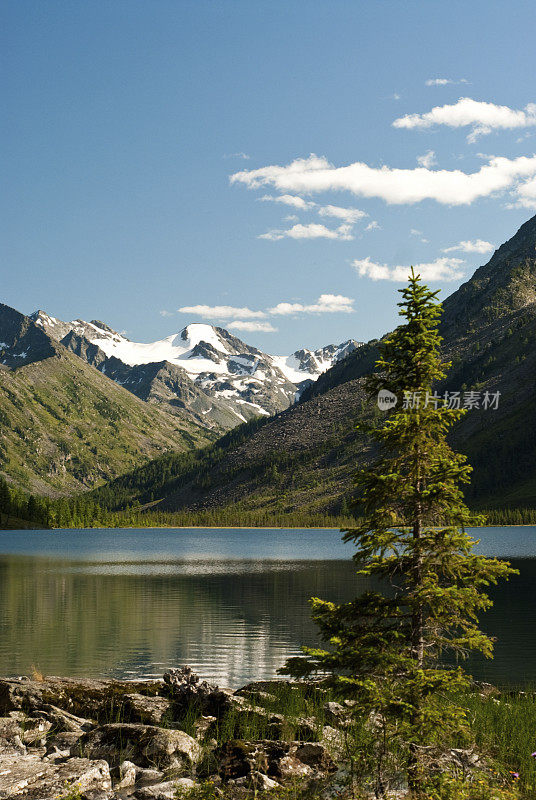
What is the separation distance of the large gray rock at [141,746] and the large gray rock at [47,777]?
3.05 ft

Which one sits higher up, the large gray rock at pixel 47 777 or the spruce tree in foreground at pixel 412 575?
the spruce tree in foreground at pixel 412 575

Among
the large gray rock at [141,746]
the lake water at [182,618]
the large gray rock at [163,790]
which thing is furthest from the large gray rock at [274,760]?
the lake water at [182,618]

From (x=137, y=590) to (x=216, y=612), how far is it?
21999 millimetres

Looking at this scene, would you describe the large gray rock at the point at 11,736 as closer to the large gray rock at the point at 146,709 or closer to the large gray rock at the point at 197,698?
the large gray rock at the point at 146,709

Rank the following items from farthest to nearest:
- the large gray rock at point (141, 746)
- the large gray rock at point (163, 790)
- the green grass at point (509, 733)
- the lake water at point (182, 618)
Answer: the lake water at point (182, 618) → the green grass at point (509, 733) → the large gray rock at point (141, 746) → the large gray rock at point (163, 790)

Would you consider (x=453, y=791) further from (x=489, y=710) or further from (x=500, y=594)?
(x=500, y=594)

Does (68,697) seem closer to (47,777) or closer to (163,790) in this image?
(47,777)

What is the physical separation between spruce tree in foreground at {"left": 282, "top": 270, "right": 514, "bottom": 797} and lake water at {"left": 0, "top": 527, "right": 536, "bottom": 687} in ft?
81.2

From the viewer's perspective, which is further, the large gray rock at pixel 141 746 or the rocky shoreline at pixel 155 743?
the large gray rock at pixel 141 746

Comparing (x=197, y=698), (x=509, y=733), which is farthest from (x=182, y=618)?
(x=509, y=733)

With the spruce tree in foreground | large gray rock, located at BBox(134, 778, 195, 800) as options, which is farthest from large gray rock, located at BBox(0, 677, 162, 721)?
the spruce tree in foreground

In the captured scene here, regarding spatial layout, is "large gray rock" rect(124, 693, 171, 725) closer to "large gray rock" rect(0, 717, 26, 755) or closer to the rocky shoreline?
the rocky shoreline

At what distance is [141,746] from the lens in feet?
56.2

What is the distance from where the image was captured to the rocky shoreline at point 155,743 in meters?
14.8
